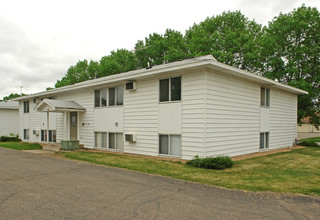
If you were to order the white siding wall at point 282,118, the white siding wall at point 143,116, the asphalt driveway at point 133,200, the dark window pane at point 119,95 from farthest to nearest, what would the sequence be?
the white siding wall at point 282,118 → the dark window pane at point 119,95 → the white siding wall at point 143,116 → the asphalt driveway at point 133,200

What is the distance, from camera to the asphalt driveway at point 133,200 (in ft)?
14.3

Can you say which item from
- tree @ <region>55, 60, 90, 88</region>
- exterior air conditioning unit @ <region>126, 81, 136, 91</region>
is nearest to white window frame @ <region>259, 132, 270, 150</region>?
exterior air conditioning unit @ <region>126, 81, 136, 91</region>

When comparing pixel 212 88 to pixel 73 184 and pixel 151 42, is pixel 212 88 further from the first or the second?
pixel 151 42

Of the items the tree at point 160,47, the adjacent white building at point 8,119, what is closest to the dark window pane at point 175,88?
the tree at point 160,47

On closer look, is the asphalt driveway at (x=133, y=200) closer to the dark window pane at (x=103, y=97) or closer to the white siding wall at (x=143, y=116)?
the white siding wall at (x=143, y=116)

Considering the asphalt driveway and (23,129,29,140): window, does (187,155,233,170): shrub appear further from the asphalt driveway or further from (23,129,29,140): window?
(23,129,29,140): window

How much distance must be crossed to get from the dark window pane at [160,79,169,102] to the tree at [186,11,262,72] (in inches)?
621

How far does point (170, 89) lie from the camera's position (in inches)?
430

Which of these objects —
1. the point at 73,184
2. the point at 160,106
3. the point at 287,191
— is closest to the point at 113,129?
the point at 160,106

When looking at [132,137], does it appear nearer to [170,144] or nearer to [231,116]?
[170,144]

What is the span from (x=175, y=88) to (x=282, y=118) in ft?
28.3

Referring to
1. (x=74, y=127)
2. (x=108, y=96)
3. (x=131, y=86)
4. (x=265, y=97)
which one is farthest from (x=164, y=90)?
(x=74, y=127)

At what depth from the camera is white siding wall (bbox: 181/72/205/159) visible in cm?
974

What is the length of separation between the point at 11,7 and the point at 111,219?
1193cm
